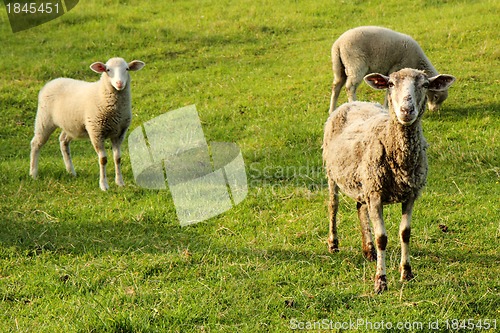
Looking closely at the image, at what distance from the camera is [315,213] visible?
8.13 metres

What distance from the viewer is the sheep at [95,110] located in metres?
9.48

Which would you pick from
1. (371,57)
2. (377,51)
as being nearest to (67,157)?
(371,57)

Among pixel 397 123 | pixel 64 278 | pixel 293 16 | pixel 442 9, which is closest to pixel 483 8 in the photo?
pixel 442 9

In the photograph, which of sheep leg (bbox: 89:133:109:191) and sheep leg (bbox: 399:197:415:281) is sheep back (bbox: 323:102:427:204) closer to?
sheep leg (bbox: 399:197:415:281)

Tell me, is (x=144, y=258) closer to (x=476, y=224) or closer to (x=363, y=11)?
(x=476, y=224)

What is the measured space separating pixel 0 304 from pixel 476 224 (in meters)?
5.18

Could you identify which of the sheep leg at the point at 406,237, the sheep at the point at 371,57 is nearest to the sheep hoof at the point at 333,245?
the sheep leg at the point at 406,237

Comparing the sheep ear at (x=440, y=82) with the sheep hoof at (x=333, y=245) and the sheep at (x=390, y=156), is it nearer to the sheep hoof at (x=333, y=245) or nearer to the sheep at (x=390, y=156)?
the sheep at (x=390, y=156)

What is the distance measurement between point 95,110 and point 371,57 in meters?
5.52

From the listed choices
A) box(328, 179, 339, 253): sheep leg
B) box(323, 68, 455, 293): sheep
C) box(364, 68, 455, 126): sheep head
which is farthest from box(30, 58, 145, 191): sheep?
box(364, 68, 455, 126): sheep head

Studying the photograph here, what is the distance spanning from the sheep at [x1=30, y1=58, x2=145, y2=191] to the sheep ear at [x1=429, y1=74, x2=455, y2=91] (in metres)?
4.93

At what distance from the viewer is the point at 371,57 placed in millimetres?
12344

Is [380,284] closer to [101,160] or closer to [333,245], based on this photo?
[333,245]

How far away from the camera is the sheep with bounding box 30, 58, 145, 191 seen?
9.48 metres
